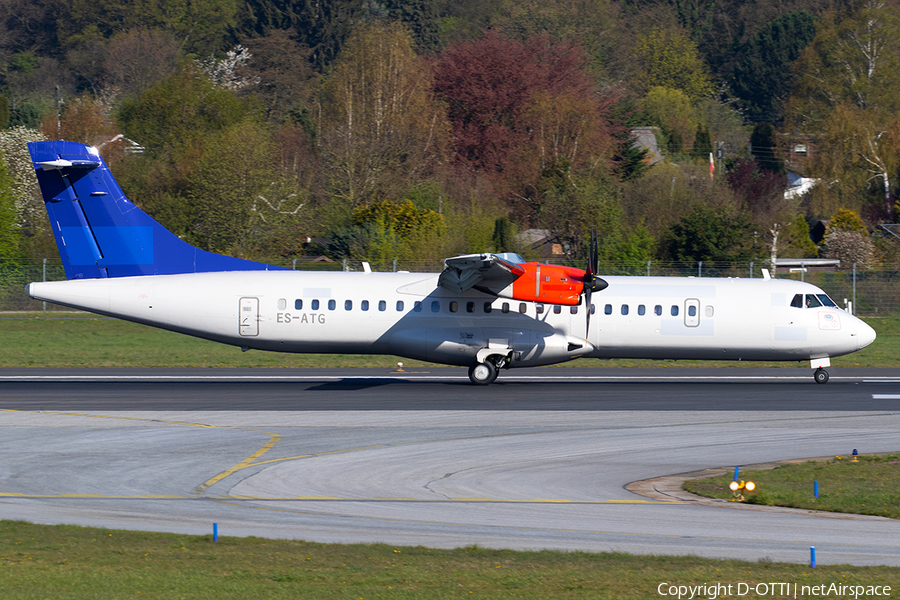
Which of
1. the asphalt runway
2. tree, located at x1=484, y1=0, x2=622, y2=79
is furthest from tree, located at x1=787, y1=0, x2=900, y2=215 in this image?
the asphalt runway

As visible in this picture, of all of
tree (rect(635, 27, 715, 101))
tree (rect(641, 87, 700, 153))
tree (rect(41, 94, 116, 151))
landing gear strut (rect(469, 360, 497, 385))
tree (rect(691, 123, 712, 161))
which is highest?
tree (rect(635, 27, 715, 101))

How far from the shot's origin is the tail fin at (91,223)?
2522 centimetres

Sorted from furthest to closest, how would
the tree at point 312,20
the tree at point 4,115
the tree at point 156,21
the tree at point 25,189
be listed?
the tree at point 156,21, the tree at point 312,20, the tree at point 4,115, the tree at point 25,189

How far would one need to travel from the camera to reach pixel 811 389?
2536 centimetres

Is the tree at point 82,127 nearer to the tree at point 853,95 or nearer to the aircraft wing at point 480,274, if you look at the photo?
the aircraft wing at point 480,274

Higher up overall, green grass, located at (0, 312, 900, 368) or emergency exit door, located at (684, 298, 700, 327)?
emergency exit door, located at (684, 298, 700, 327)

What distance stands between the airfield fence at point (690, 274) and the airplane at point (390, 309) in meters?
14.1

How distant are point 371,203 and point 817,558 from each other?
149ft

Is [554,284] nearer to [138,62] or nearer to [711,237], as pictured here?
[711,237]

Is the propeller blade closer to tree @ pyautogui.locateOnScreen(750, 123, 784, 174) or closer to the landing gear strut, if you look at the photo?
the landing gear strut

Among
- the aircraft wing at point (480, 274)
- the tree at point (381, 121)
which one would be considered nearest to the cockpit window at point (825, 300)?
the aircraft wing at point (480, 274)

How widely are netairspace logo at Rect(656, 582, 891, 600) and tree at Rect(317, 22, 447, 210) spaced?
46.9 metres

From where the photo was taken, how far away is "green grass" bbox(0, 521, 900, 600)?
9.24m

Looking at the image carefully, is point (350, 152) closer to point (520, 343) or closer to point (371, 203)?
point (371, 203)
